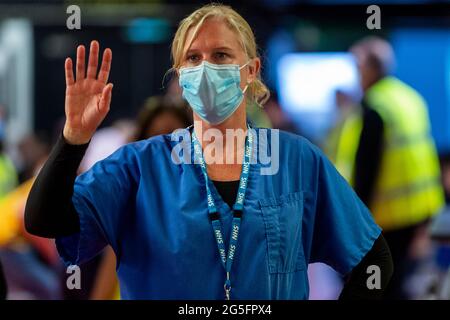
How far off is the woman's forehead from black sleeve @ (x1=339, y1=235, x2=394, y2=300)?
2.13 ft

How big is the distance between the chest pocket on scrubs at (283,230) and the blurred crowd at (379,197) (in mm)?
1536

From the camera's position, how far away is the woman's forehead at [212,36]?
2529mm

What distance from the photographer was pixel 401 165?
5.66 metres

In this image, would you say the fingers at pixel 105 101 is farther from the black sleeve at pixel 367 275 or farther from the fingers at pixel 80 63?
the black sleeve at pixel 367 275

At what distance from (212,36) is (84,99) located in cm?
34

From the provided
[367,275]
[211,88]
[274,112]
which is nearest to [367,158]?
[274,112]

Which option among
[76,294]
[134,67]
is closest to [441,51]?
[134,67]

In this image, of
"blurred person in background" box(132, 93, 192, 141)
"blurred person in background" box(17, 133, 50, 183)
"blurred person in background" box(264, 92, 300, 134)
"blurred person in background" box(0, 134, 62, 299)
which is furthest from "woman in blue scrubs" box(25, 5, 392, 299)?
"blurred person in background" box(17, 133, 50, 183)

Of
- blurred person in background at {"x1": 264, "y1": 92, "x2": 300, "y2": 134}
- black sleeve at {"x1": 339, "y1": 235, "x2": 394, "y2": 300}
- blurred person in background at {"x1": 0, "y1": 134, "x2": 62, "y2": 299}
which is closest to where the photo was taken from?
black sleeve at {"x1": 339, "y1": 235, "x2": 394, "y2": 300}

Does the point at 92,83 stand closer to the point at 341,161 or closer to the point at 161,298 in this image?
the point at 161,298

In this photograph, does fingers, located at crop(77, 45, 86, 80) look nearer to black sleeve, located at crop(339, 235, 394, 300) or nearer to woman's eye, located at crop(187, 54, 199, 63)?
woman's eye, located at crop(187, 54, 199, 63)

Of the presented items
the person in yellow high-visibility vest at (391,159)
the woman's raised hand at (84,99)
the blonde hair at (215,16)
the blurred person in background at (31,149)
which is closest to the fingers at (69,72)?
the woman's raised hand at (84,99)

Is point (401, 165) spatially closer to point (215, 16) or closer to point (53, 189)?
point (215, 16)

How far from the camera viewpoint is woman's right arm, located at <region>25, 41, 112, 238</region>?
7.82 ft
